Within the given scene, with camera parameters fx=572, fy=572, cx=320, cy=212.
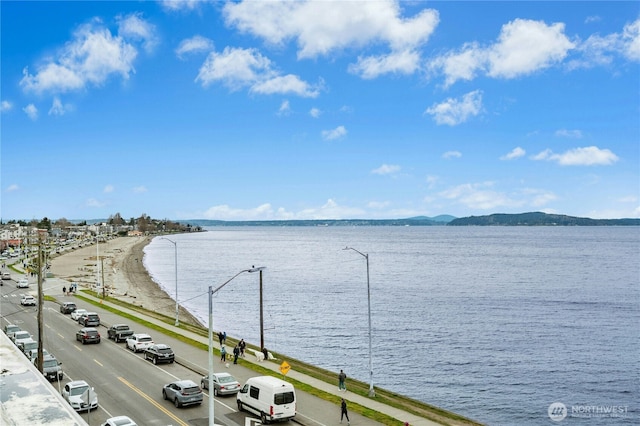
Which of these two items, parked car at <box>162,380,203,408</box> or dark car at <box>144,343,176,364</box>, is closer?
parked car at <box>162,380,203,408</box>

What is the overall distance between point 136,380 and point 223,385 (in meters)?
6.17

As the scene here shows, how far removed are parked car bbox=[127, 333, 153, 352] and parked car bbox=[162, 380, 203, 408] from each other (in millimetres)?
12323

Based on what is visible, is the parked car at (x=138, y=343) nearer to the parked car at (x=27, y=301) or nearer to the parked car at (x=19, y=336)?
the parked car at (x=19, y=336)

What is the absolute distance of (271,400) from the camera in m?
25.8

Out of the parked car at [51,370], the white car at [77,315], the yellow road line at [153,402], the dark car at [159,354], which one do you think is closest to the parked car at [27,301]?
the white car at [77,315]

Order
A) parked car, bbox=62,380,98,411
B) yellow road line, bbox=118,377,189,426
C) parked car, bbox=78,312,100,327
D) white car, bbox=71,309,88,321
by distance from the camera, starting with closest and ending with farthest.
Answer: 1. yellow road line, bbox=118,377,189,426
2. parked car, bbox=62,380,98,411
3. parked car, bbox=78,312,100,327
4. white car, bbox=71,309,88,321

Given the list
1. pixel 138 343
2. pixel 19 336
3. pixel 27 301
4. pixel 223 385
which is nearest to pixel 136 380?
pixel 223 385

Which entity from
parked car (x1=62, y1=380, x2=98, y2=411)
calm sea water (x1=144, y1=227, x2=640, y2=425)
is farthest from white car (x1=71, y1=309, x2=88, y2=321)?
parked car (x1=62, y1=380, x2=98, y2=411)

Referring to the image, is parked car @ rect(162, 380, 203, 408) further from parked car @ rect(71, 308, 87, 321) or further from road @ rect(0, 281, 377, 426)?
parked car @ rect(71, 308, 87, 321)

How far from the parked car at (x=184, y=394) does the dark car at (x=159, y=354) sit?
8714mm

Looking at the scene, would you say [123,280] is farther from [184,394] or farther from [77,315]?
[184,394]

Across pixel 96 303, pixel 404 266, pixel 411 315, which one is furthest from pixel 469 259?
pixel 96 303

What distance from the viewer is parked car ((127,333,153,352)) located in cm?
4094

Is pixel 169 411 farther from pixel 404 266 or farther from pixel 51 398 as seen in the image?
pixel 404 266
